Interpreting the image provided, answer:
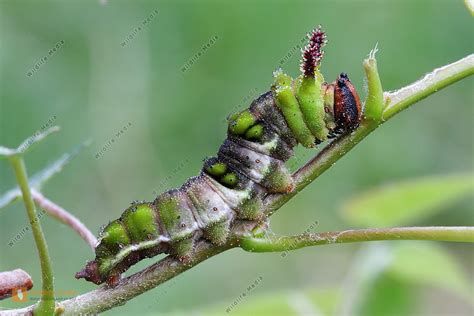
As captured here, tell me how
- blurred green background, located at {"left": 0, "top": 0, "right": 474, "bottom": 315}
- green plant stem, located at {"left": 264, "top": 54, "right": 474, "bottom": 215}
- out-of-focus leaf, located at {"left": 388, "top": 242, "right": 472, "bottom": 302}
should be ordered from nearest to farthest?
1. green plant stem, located at {"left": 264, "top": 54, "right": 474, "bottom": 215}
2. out-of-focus leaf, located at {"left": 388, "top": 242, "right": 472, "bottom": 302}
3. blurred green background, located at {"left": 0, "top": 0, "right": 474, "bottom": 315}

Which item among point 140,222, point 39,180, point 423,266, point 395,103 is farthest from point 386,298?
point 39,180

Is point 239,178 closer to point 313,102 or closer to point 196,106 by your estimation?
point 313,102

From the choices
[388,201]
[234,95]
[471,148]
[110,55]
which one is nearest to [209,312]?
[388,201]

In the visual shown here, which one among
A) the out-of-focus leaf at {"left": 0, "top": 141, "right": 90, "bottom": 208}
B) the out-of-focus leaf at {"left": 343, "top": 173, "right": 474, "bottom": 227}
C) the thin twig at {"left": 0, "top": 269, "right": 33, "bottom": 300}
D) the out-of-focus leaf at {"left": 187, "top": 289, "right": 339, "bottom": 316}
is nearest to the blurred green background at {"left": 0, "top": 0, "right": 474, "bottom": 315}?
the out-of-focus leaf at {"left": 187, "top": 289, "right": 339, "bottom": 316}

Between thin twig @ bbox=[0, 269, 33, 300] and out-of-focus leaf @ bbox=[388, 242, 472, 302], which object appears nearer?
thin twig @ bbox=[0, 269, 33, 300]

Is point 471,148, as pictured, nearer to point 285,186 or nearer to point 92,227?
point 92,227

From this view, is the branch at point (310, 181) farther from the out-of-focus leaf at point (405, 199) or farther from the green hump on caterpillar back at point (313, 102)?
the out-of-focus leaf at point (405, 199)

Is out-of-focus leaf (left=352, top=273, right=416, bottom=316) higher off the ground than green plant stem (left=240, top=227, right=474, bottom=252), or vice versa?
out-of-focus leaf (left=352, top=273, right=416, bottom=316)

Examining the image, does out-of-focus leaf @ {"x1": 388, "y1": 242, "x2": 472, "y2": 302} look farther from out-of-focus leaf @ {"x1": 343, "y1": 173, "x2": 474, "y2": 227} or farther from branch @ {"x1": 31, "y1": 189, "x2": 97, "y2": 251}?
branch @ {"x1": 31, "y1": 189, "x2": 97, "y2": 251}
